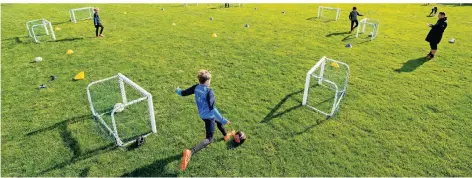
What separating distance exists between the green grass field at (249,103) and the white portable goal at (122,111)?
0.25m

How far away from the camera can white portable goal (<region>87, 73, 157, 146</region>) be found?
6.41 meters

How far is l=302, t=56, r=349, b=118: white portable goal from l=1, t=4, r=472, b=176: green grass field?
0.83ft

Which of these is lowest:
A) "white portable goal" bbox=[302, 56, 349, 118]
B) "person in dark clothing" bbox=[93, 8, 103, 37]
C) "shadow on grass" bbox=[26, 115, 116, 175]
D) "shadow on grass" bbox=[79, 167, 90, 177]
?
"shadow on grass" bbox=[79, 167, 90, 177]

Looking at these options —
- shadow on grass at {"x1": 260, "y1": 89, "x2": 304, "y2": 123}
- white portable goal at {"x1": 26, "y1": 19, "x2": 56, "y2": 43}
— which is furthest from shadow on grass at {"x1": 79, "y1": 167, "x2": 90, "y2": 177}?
white portable goal at {"x1": 26, "y1": 19, "x2": 56, "y2": 43}

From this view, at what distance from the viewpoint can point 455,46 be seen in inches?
512

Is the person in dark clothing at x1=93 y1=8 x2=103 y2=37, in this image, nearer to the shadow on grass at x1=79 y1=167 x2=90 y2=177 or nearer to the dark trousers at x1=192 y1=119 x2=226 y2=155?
the shadow on grass at x1=79 y1=167 x2=90 y2=177

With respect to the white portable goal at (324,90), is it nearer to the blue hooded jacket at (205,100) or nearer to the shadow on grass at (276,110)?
the shadow on grass at (276,110)

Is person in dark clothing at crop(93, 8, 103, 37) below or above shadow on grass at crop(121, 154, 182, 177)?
above

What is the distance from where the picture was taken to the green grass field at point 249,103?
6.02m

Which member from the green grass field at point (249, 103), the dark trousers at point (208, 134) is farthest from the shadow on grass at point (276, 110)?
the dark trousers at point (208, 134)

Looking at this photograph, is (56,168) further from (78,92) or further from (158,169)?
(78,92)

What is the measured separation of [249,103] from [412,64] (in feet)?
21.4

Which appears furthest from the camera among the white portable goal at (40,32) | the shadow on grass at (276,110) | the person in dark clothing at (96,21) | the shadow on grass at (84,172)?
the person in dark clothing at (96,21)

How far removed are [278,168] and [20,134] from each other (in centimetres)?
547
